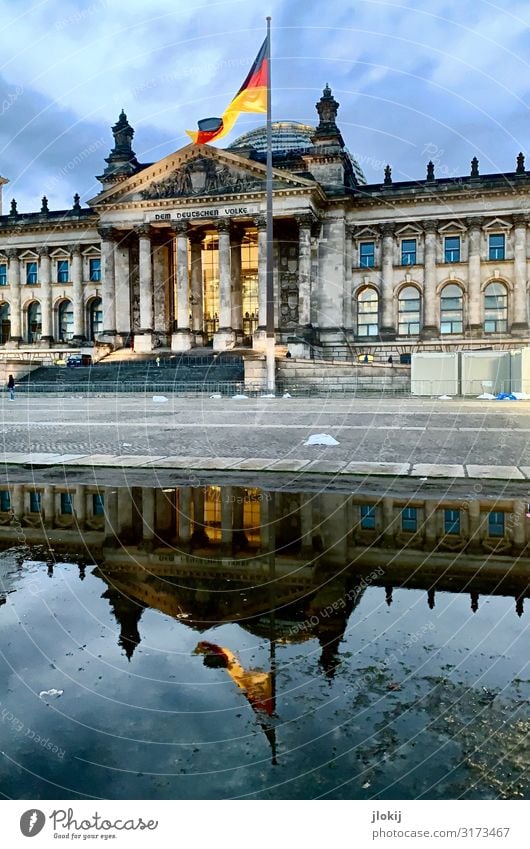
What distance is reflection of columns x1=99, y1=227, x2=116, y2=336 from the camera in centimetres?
5738

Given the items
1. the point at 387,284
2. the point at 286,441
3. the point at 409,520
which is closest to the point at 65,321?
the point at 387,284

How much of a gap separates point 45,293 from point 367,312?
1194 inches

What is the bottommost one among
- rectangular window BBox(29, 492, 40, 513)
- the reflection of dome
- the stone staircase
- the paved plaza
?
rectangular window BBox(29, 492, 40, 513)

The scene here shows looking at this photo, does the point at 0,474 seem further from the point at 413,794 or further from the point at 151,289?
the point at 151,289

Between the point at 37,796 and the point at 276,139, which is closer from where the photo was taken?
the point at 37,796

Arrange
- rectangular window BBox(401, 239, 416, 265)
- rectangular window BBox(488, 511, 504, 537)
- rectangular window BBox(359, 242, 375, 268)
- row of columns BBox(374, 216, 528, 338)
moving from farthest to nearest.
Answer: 1. rectangular window BBox(359, 242, 375, 268)
2. rectangular window BBox(401, 239, 416, 265)
3. row of columns BBox(374, 216, 528, 338)
4. rectangular window BBox(488, 511, 504, 537)

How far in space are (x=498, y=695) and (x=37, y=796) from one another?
7.54 feet

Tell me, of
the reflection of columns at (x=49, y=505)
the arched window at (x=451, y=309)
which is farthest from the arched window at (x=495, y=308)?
the reflection of columns at (x=49, y=505)

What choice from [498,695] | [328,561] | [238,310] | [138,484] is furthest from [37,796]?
[238,310]

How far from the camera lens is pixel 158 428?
1764cm

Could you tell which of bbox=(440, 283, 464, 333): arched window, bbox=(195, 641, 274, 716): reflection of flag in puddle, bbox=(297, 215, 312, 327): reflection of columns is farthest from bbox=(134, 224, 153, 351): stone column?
bbox=(195, 641, 274, 716): reflection of flag in puddle

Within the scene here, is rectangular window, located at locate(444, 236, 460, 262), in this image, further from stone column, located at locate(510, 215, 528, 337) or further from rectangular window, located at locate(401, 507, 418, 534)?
rectangular window, located at locate(401, 507, 418, 534)

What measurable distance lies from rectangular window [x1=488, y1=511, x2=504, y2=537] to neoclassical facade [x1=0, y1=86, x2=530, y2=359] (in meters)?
41.4

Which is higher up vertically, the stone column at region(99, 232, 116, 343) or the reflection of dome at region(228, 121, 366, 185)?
the reflection of dome at region(228, 121, 366, 185)
